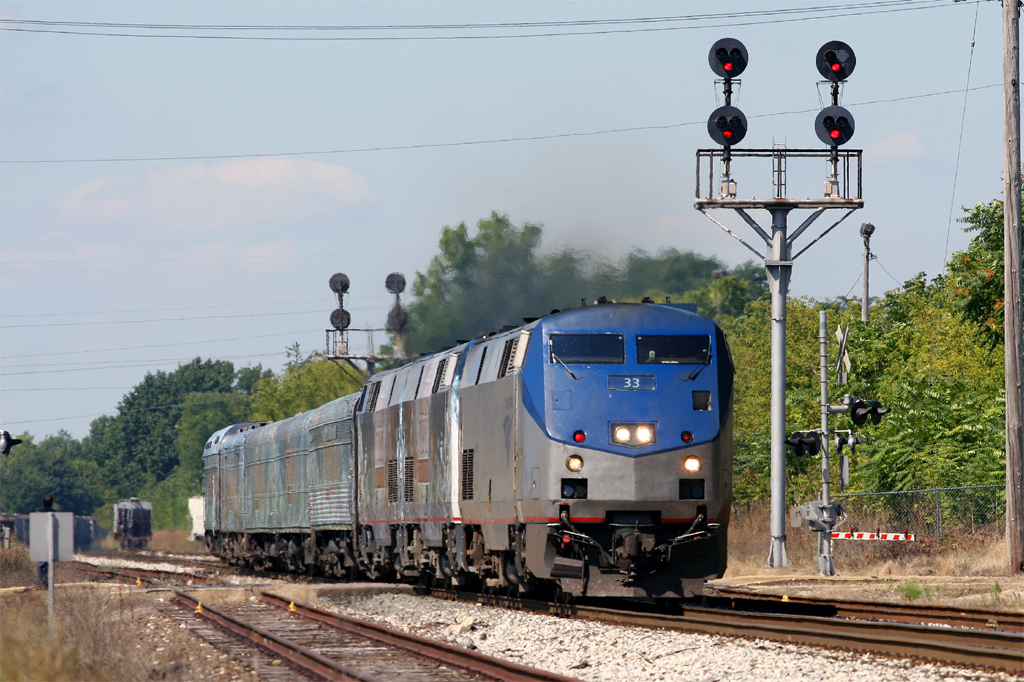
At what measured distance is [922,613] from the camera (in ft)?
53.2

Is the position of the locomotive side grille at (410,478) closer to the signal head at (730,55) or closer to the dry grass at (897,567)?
the dry grass at (897,567)

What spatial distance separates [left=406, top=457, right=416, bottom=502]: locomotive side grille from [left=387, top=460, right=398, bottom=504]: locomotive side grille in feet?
2.38

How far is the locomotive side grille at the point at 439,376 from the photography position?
2228cm

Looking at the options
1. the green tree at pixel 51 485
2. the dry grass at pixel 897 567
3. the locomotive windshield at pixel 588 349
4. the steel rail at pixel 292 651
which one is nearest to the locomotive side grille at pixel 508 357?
the locomotive windshield at pixel 588 349

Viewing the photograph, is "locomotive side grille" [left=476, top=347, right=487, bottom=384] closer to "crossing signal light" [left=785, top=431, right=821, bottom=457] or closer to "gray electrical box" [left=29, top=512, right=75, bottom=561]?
"gray electrical box" [left=29, top=512, right=75, bottom=561]

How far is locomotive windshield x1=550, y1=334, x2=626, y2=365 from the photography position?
17.4 m

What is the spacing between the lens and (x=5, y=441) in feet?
113

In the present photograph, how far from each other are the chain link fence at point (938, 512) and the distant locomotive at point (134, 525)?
55116mm

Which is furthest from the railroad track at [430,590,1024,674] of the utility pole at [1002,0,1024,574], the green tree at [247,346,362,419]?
the green tree at [247,346,362,419]

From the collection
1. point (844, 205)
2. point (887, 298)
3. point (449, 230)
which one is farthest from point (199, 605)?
point (887, 298)

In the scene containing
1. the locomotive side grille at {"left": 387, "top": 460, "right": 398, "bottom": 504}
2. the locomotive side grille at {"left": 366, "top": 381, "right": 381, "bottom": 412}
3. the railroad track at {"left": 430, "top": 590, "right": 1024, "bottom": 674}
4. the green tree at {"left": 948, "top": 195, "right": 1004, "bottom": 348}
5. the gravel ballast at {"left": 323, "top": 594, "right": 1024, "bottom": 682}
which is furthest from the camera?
the green tree at {"left": 948, "top": 195, "right": 1004, "bottom": 348}

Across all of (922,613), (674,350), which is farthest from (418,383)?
(922,613)

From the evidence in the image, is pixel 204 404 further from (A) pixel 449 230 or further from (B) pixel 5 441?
(B) pixel 5 441

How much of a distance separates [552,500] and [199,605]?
8.35 m
